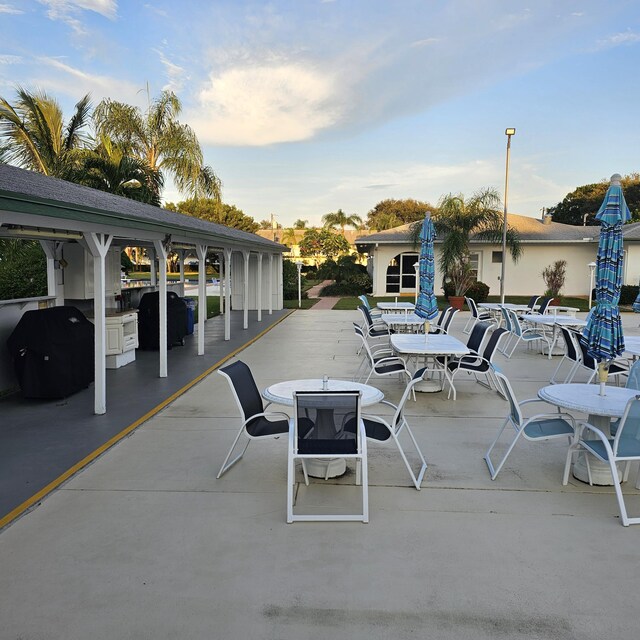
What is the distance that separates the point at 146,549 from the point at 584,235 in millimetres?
28067

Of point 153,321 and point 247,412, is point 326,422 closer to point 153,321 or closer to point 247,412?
point 247,412

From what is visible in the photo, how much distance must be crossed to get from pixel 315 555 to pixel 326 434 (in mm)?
914

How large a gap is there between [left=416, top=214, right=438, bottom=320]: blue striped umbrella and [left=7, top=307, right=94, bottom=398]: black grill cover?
5613 millimetres

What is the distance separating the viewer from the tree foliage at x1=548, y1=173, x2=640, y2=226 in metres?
48.2

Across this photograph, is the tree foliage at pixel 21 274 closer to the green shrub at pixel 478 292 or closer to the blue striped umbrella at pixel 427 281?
the blue striped umbrella at pixel 427 281

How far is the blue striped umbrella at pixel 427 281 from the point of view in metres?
9.52

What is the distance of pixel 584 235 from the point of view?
88.8ft

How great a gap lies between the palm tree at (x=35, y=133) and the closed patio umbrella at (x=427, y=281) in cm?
1363

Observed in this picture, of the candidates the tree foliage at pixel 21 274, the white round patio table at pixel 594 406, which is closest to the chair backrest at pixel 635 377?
the white round patio table at pixel 594 406

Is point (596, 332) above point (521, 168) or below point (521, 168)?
below

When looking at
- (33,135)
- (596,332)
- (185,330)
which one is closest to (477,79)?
(185,330)

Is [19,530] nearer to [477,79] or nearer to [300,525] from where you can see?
[300,525]

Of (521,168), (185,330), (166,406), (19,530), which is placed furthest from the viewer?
(521,168)

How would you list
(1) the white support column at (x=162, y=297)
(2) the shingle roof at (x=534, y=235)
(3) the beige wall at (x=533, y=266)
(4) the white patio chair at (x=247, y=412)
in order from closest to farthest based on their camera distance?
(4) the white patio chair at (x=247, y=412) → (1) the white support column at (x=162, y=297) → (2) the shingle roof at (x=534, y=235) → (3) the beige wall at (x=533, y=266)
